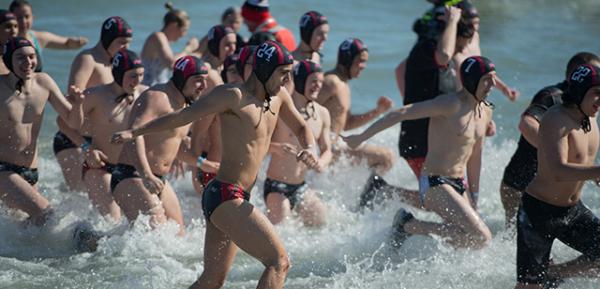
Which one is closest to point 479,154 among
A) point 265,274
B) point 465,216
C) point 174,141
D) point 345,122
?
point 465,216

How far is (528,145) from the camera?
8.79 metres

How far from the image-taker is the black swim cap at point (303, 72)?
9234 millimetres

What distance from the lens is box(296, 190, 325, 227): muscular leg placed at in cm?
967

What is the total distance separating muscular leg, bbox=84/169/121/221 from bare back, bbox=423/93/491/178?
9.14 ft

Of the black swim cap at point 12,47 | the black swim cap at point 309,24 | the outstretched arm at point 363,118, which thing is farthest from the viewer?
the black swim cap at point 309,24

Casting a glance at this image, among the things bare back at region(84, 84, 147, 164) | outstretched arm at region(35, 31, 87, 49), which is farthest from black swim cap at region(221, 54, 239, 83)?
outstretched arm at region(35, 31, 87, 49)

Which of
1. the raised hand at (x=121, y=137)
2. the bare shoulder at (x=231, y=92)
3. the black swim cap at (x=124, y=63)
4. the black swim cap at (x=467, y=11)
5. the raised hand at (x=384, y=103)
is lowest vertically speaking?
the raised hand at (x=384, y=103)

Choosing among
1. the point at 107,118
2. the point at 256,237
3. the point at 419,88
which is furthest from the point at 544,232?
the point at 107,118

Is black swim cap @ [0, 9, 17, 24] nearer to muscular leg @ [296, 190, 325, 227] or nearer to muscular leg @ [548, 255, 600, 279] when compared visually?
muscular leg @ [296, 190, 325, 227]

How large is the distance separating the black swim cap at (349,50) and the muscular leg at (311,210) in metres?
1.34

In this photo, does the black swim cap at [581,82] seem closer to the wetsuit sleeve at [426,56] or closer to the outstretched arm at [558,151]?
the outstretched arm at [558,151]

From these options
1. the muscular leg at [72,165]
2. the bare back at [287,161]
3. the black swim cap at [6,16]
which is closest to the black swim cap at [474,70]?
the bare back at [287,161]

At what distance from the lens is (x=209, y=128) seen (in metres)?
9.16

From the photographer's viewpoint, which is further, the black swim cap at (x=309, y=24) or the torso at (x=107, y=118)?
the black swim cap at (x=309, y=24)
